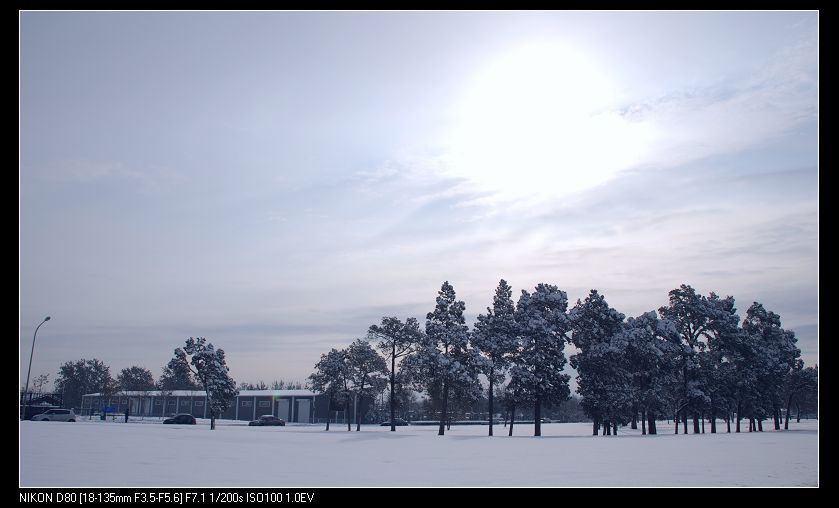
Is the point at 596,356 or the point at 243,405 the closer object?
the point at 596,356

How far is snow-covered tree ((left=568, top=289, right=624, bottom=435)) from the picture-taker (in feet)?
210

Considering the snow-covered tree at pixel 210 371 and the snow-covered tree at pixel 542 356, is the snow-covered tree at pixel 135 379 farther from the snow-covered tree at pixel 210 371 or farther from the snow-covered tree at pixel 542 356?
the snow-covered tree at pixel 542 356

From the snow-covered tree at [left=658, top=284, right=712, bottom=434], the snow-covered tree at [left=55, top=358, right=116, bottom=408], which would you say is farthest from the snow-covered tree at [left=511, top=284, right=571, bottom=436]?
the snow-covered tree at [left=55, top=358, right=116, bottom=408]

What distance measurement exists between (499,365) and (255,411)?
74311 mm

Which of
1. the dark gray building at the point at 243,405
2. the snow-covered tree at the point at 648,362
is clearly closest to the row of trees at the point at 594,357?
the snow-covered tree at the point at 648,362

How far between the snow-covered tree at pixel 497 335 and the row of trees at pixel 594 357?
0.11 metres

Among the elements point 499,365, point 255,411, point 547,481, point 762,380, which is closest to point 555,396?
point 499,365

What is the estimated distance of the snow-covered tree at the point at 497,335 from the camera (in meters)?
66.3

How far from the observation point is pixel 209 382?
7331 centimetres

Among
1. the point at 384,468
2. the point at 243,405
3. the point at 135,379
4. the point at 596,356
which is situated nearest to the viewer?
the point at 384,468

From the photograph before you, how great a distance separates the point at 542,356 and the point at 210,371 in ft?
131

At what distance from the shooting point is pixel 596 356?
64.1 meters

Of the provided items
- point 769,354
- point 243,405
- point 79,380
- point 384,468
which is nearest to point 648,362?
point 769,354

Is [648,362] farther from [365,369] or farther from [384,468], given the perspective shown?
[384,468]
